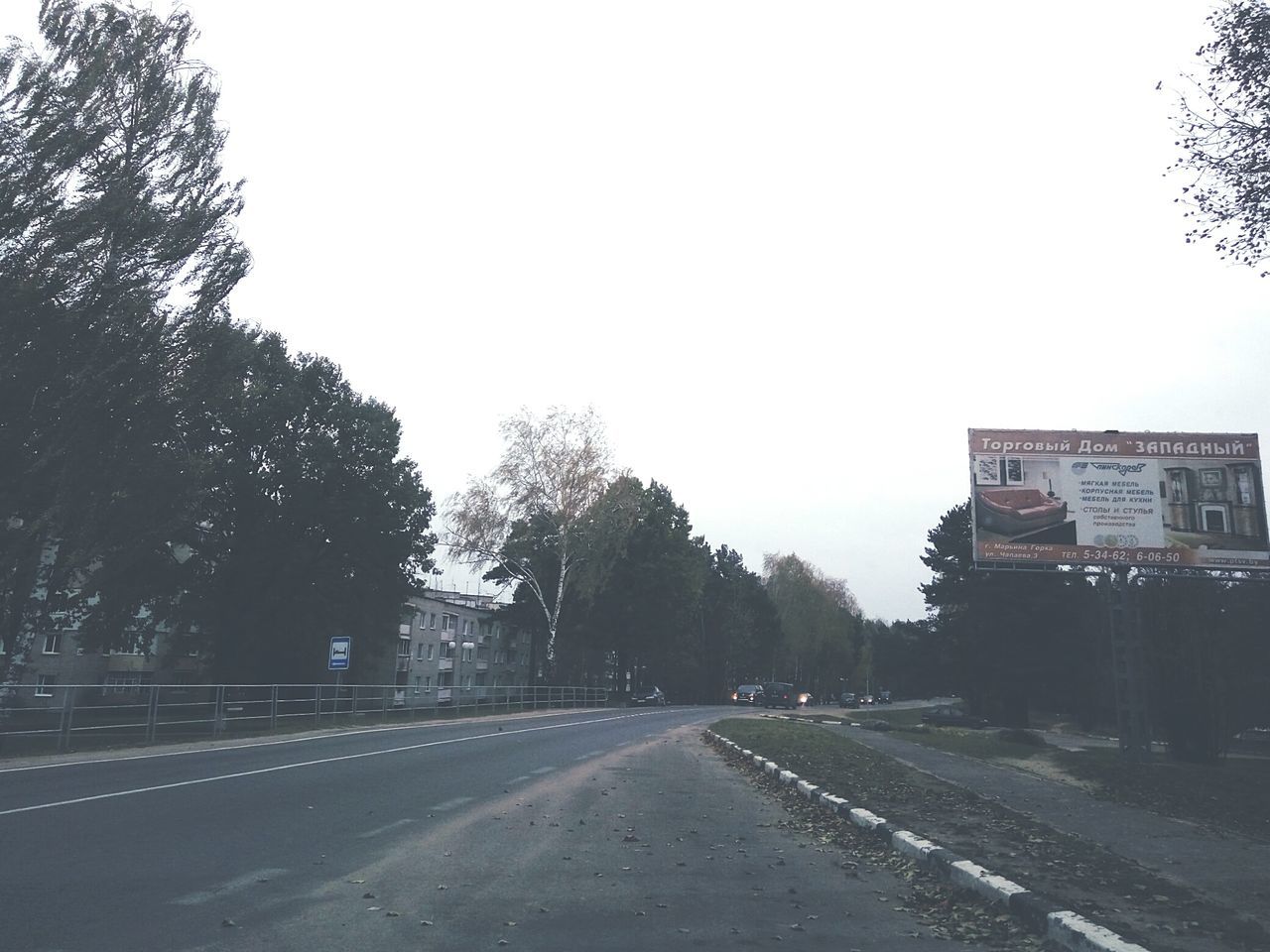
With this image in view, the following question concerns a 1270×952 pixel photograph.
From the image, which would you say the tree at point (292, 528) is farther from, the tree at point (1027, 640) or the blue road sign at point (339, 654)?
the tree at point (1027, 640)

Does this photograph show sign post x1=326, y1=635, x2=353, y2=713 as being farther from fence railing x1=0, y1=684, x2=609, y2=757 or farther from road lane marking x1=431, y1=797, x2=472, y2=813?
road lane marking x1=431, y1=797, x2=472, y2=813

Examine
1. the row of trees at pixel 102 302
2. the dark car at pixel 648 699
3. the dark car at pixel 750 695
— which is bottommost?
the dark car at pixel 648 699

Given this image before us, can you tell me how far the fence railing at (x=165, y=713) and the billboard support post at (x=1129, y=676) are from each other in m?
20.9

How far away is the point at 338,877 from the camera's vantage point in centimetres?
702

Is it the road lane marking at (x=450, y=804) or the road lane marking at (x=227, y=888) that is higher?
the road lane marking at (x=227, y=888)

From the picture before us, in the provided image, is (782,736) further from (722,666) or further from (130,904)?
(722,666)

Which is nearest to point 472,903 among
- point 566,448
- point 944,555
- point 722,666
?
point 566,448

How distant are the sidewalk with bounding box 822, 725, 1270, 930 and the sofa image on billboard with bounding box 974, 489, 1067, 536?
10.6 meters

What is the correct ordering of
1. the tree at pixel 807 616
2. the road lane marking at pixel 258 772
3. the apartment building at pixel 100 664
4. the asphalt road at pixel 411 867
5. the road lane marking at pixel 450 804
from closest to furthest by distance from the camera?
1. the asphalt road at pixel 411 867
2. the road lane marking at pixel 258 772
3. the road lane marking at pixel 450 804
4. the apartment building at pixel 100 664
5. the tree at pixel 807 616

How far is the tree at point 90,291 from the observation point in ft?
78.5

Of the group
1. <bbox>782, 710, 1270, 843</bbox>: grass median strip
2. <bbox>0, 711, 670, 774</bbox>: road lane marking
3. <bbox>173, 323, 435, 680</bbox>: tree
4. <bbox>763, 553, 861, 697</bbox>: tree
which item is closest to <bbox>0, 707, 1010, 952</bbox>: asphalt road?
<bbox>0, 711, 670, 774</bbox>: road lane marking

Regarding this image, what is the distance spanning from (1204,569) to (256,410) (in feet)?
119

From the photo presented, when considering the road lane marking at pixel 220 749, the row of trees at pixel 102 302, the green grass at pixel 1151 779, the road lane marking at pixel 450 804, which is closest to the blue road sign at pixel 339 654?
the road lane marking at pixel 220 749

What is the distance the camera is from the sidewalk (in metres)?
7.14
